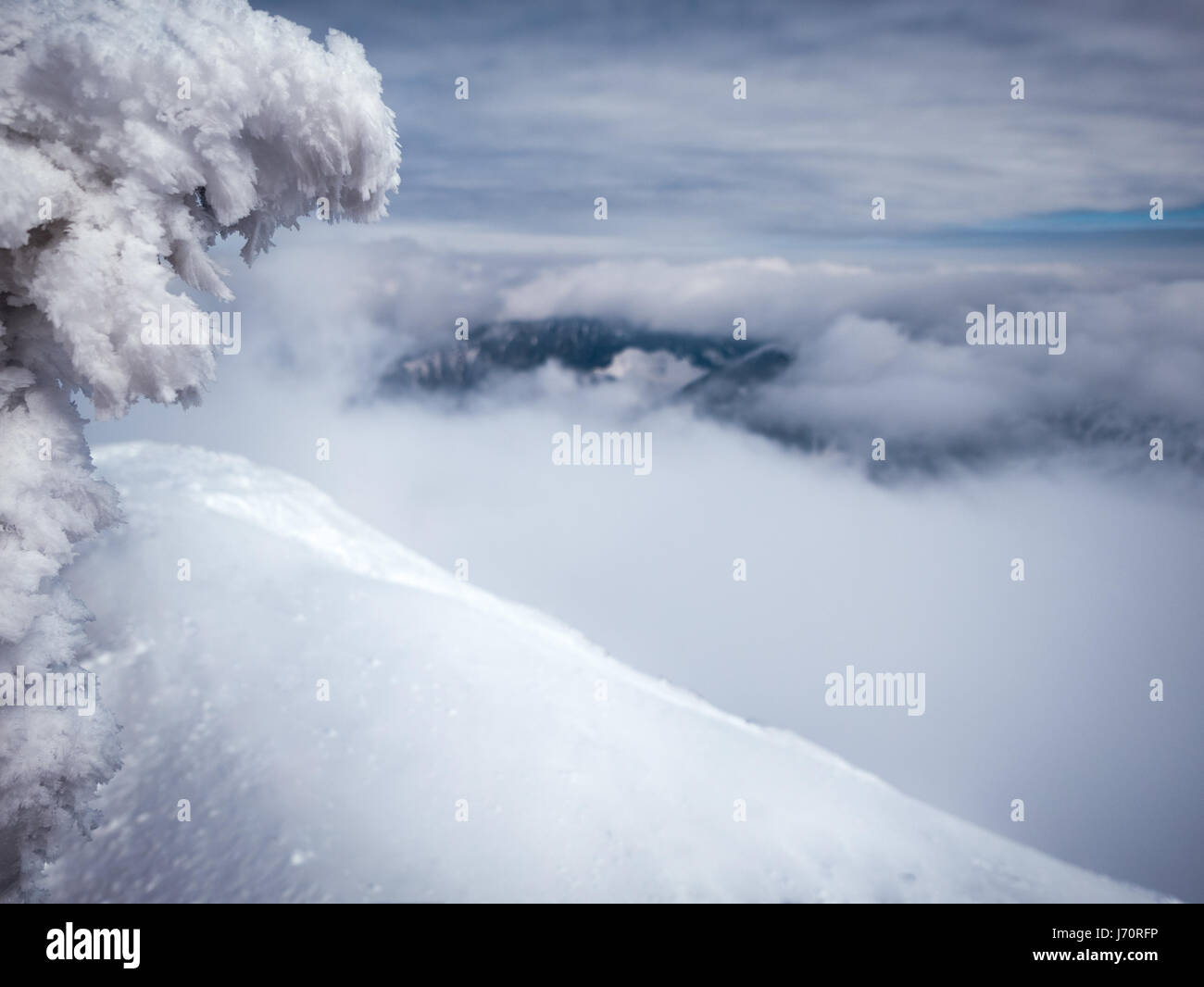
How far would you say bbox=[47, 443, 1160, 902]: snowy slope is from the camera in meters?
6.02

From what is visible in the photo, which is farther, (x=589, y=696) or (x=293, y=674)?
(x=589, y=696)

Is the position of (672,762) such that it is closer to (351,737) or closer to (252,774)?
(351,737)

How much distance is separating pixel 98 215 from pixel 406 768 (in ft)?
20.2

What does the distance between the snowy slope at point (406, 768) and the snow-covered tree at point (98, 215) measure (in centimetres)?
301

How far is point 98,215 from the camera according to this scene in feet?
9.53

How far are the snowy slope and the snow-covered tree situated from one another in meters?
3.01

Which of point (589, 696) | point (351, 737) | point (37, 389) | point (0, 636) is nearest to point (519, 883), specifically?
point (351, 737)
